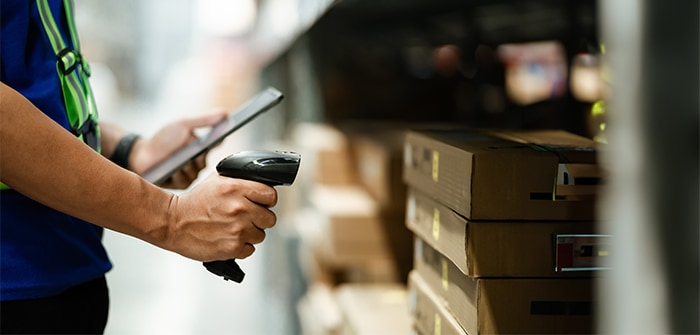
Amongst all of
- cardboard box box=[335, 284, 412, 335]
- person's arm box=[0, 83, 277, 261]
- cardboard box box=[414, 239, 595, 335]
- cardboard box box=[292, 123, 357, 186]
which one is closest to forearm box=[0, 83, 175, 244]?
person's arm box=[0, 83, 277, 261]

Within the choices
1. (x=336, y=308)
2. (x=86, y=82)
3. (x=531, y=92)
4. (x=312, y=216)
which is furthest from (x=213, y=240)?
(x=531, y=92)

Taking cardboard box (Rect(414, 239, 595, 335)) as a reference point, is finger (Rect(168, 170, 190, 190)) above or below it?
above

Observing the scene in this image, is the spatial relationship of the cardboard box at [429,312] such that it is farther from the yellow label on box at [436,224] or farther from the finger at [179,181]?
the finger at [179,181]

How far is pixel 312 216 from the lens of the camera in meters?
3.26

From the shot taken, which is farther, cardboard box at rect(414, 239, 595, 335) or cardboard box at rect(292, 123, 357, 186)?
cardboard box at rect(292, 123, 357, 186)

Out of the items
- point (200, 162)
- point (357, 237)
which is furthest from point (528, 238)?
point (357, 237)

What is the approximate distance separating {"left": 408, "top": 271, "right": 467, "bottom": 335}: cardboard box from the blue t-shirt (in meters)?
0.57

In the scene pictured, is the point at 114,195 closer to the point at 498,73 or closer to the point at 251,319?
the point at 251,319

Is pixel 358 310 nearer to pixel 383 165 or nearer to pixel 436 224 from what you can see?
pixel 383 165

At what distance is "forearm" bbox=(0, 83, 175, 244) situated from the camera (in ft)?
3.34

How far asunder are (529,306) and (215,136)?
60cm

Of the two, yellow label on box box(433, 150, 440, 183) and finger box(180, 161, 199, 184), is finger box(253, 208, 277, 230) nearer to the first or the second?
yellow label on box box(433, 150, 440, 183)

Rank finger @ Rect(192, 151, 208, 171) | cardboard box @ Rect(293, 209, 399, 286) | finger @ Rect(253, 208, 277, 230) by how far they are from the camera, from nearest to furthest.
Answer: finger @ Rect(253, 208, 277, 230)
finger @ Rect(192, 151, 208, 171)
cardboard box @ Rect(293, 209, 399, 286)

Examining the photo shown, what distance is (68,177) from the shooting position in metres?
1.05
